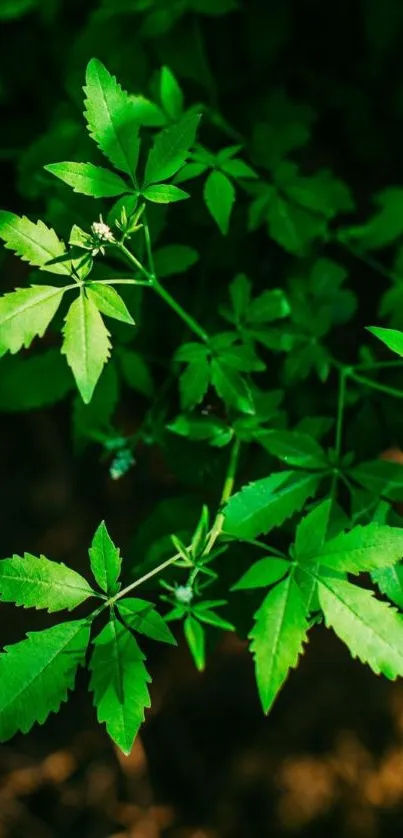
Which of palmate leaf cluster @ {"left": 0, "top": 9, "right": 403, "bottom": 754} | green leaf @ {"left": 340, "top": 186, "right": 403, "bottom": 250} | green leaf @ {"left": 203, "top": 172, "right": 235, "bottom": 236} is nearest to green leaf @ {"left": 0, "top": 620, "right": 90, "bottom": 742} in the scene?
palmate leaf cluster @ {"left": 0, "top": 9, "right": 403, "bottom": 754}

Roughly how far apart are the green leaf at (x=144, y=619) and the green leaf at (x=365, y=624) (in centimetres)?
26

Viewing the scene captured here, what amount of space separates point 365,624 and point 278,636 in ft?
0.47

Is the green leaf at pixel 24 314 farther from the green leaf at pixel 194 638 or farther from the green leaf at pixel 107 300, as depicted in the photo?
the green leaf at pixel 194 638

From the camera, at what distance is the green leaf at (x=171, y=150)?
123cm

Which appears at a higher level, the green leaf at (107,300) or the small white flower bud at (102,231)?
the small white flower bud at (102,231)

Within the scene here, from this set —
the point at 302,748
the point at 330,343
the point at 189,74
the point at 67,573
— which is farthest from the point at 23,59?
the point at 302,748

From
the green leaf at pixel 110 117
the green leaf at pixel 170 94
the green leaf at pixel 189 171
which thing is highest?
the green leaf at pixel 110 117

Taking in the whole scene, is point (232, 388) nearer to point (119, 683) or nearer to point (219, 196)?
point (219, 196)

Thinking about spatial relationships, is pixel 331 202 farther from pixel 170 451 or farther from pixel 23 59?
pixel 23 59

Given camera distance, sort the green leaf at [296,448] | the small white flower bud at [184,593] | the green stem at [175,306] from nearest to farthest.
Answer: the small white flower bud at [184,593], the green stem at [175,306], the green leaf at [296,448]

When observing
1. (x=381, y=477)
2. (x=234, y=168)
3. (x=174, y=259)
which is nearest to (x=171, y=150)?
(x=234, y=168)

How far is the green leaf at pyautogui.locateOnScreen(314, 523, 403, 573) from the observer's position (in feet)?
3.99

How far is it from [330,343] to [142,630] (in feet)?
4.36

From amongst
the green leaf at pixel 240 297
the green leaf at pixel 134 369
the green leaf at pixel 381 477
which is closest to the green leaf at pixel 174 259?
the green leaf at pixel 240 297
